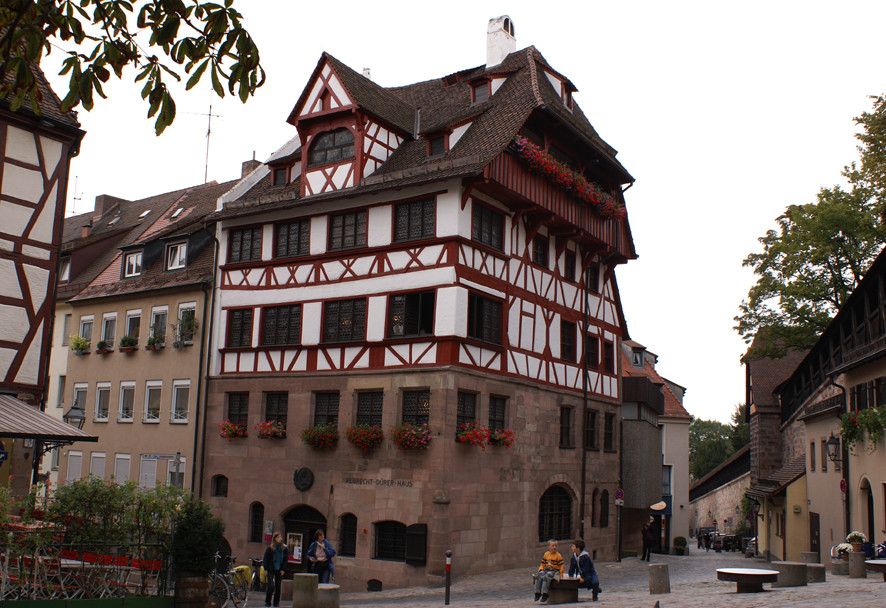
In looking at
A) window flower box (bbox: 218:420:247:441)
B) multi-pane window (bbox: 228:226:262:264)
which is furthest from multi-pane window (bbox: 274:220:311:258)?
window flower box (bbox: 218:420:247:441)

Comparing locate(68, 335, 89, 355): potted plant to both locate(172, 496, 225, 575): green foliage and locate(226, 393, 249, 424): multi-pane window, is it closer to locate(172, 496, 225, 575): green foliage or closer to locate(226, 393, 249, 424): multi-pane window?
locate(226, 393, 249, 424): multi-pane window

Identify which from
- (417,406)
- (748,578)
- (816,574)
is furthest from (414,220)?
(816,574)

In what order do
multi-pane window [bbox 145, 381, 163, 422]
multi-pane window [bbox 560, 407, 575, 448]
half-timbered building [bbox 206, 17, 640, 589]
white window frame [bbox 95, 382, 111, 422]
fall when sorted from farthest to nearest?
white window frame [bbox 95, 382, 111, 422]
multi-pane window [bbox 145, 381, 163, 422]
multi-pane window [bbox 560, 407, 575, 448]
half-timbered building [bbox 206, 17, 640, 589]

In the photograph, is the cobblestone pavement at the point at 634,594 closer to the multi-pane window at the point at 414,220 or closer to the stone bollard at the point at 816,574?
the stone bollard at the point at 816,574

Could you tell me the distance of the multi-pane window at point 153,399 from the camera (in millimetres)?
30859

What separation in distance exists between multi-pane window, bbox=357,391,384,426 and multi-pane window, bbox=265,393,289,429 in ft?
9.15

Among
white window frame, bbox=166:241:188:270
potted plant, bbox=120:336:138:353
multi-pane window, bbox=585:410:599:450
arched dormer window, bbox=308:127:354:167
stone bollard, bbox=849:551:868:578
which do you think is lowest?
stone bollard, bbox=849:551:868:578

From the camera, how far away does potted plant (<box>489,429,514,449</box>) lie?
80.2 ft

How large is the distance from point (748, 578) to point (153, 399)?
2160 centimetres

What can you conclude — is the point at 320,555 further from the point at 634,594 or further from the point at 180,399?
the point at 180,399

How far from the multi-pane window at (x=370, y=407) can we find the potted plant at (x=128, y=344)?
11.2 meters

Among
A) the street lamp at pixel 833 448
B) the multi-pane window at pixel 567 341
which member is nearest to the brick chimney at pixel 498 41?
the multi-pane window at pixel 567 341

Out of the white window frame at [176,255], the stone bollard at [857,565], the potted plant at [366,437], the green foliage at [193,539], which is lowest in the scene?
the stone bollard at [857,565]

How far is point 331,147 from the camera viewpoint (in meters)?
27.5
